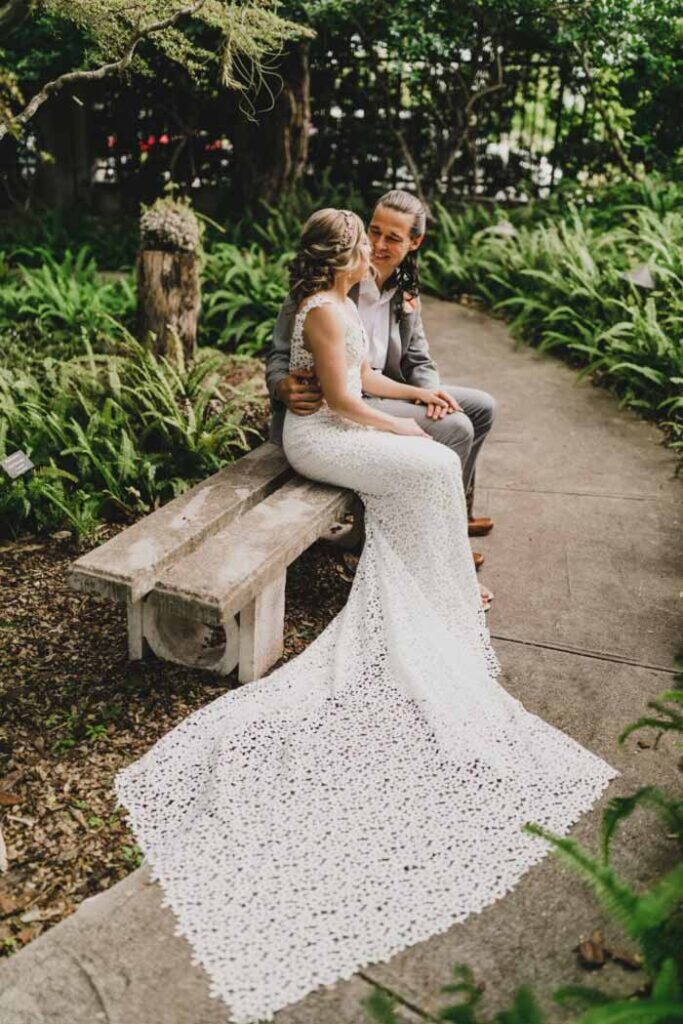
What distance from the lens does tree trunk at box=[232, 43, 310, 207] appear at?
9.17 metres

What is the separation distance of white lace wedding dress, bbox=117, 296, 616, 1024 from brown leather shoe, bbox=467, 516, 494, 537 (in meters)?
1.00

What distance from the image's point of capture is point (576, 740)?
343 cm

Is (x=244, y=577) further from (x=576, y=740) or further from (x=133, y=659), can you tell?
(x=576, y=740)

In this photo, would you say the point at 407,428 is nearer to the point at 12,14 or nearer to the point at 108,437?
the point at 108,437

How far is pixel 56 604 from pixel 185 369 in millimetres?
2388

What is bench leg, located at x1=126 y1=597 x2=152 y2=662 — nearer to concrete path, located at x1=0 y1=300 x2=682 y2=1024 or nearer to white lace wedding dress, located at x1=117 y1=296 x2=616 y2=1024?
white lace wedding dress, located at x1=117 y1=296 x2=616 y2=1024

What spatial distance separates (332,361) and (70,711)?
1.71 metres

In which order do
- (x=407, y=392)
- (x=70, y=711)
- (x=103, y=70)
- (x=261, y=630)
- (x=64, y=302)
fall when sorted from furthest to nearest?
(x=64, y=302) < (x=407, y=392) < (x=103, y=70) < (x=261, y=630) < (x=70, y=711)

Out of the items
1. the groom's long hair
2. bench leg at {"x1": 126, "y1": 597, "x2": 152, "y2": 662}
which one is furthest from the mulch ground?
the groom's long hair

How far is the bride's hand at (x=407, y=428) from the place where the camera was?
4207 mm

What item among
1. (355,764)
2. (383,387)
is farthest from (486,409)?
(355,764)

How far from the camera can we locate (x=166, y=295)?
6266 mm

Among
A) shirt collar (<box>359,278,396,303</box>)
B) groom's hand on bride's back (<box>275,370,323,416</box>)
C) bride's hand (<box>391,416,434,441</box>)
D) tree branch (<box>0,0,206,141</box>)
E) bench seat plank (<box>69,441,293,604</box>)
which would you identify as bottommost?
bench seat plank (<box>69,441,293,604</box>)

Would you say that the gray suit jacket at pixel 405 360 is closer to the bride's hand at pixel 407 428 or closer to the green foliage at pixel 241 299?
the bride's hand at pixel 407 428
